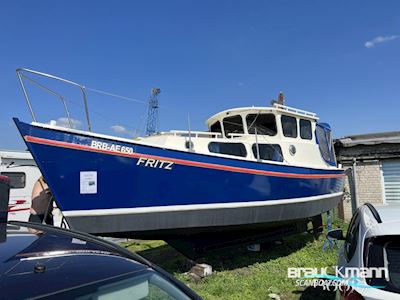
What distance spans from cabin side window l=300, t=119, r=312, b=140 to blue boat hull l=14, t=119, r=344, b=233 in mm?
1893

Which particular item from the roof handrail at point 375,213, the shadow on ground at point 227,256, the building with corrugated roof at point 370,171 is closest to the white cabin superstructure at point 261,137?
the shadow on ground at point 227,256

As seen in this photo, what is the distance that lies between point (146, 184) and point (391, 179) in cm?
1103

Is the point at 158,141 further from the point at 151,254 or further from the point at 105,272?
the point at 105,272

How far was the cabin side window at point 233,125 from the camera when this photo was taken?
8852 mm

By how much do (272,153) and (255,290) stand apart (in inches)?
121

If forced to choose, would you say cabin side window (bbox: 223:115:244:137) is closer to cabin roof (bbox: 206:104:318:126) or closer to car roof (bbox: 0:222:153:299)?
cabin roof (bbox: 206:104:318:126)

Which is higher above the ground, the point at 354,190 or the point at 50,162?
the point at 50,162

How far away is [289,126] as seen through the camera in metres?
8.71

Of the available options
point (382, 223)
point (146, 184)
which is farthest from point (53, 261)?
point (146, 184)

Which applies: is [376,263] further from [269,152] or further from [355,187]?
[355,187]

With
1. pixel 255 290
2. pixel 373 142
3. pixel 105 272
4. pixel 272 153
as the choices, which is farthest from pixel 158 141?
pixel 373 142

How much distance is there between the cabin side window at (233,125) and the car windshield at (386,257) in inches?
244

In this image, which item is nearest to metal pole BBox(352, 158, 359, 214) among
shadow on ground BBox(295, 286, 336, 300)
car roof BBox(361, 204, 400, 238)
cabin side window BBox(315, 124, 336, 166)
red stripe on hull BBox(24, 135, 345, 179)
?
cabin side window BBox(315, 124, 336, 166)

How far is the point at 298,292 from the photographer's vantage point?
5754 mm
